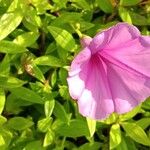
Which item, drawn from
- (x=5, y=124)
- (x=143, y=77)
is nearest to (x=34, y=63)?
(x=5, y=124)

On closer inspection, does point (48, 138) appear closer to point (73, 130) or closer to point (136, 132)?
point (73, 130)

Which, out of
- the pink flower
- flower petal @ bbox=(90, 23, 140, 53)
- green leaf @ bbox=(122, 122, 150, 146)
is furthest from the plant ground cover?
flower petal @ bbox=(90, 23, 140, 53)

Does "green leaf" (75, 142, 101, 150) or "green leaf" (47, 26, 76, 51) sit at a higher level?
"green leaf" (47, 26, 76, 51)

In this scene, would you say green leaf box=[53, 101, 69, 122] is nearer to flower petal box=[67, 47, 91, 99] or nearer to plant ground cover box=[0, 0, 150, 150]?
plant ground cover box=[0, 0, 150, 150]

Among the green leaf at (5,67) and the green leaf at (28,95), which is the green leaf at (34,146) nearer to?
the green leaf at (28,95)

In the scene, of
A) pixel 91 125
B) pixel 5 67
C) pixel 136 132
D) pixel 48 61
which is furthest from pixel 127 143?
pixel 5 67

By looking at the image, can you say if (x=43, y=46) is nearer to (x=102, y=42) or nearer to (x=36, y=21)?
(x=36, y=21)
